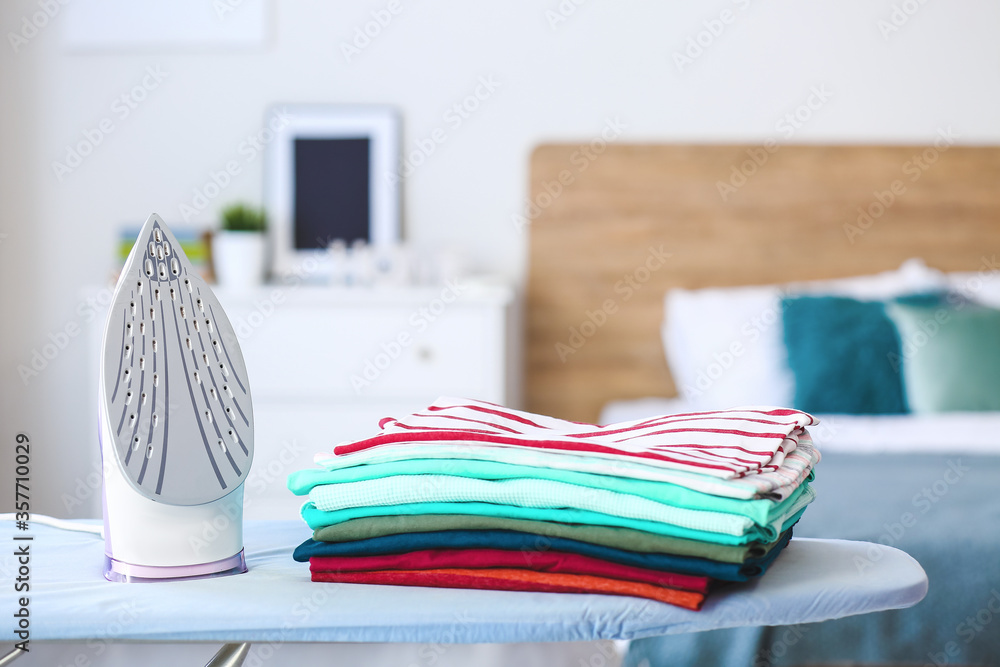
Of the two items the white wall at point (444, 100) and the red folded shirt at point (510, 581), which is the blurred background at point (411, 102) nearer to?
the white wall at point (444, 100)

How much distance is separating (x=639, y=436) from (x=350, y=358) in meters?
1.67

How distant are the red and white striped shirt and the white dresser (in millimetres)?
1481

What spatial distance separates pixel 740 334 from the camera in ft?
7.72

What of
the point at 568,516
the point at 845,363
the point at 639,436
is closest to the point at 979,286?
the point at 845,363

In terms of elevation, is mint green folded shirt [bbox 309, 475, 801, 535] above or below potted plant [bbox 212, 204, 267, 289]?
below

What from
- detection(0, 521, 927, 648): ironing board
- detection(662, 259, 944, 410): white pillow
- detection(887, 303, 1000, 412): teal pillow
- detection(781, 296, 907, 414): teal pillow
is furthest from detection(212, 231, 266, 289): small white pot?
detection(0, 521, 927, 648): ironing board

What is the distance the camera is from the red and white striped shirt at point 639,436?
68cm

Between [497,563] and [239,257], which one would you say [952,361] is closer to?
[497,563]

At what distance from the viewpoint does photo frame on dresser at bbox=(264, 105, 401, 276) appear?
2.71 m

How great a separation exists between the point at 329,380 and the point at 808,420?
1721mm

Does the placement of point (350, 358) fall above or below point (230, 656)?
above

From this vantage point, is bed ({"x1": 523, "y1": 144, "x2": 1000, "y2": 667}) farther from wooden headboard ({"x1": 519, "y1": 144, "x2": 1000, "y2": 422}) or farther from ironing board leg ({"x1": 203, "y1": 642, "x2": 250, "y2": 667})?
ironing board leg ({"x1": 203, "y1": 642, "x2": 250, "y2": 667})

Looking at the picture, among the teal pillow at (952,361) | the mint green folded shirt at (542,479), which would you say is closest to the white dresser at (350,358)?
the teal pillow at (952,361)

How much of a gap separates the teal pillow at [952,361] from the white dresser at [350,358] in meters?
1.02
